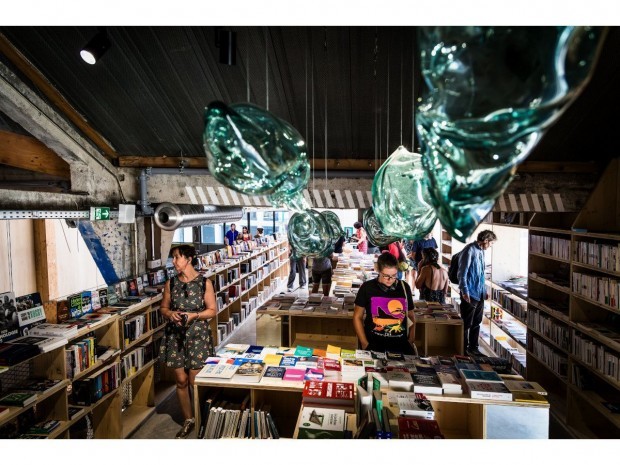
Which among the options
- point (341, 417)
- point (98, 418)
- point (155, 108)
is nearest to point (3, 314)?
point (98, 418)

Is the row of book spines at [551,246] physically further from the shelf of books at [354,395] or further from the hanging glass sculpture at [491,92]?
the hanging glass sculpture at [491,92]

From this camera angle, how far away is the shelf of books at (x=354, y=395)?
7.54 ft

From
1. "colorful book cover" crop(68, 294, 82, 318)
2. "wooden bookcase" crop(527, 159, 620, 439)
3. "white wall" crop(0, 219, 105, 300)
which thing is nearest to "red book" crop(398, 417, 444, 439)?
"wooden bookcase" crop(527, 159, 620, 439)

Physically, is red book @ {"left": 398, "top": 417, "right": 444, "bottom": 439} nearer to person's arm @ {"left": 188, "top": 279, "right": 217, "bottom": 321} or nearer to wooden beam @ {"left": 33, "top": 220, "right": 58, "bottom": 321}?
person's arm @ {"left": 188, "top": 279, "right": 217, "bottom": 321}

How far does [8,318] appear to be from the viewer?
3.28 metres

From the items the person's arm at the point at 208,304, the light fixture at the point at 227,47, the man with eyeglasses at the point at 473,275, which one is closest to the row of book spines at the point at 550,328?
the man with eyeglasses at the point at 473,275

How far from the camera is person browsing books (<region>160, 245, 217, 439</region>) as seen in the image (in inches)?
161

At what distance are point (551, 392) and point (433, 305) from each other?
180 cm

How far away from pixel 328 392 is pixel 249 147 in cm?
204

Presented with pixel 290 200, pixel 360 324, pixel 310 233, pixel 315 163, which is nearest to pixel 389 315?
pixel 360 324

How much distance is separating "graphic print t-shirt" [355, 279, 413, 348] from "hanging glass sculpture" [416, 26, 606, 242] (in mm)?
3085

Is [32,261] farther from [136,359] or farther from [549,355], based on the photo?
[549,355]

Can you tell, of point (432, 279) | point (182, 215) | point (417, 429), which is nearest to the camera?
point (417, 429)

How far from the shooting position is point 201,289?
4188 millimetres
